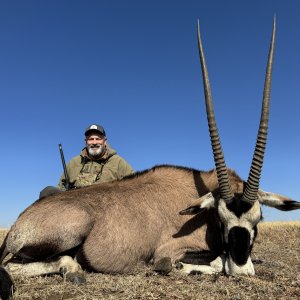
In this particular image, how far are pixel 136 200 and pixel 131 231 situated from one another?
476 mm

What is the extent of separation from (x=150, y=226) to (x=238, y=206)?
1.19 meters

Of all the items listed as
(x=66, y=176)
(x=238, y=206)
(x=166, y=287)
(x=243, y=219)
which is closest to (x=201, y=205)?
(x=238, y=206)

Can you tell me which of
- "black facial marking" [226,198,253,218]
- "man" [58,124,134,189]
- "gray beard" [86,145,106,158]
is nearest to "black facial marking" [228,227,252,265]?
"black facial marking" [226,198,253,218]

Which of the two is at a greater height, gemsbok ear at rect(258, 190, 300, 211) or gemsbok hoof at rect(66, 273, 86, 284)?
gemsbok ear at rect(258, 190, 300, 211)

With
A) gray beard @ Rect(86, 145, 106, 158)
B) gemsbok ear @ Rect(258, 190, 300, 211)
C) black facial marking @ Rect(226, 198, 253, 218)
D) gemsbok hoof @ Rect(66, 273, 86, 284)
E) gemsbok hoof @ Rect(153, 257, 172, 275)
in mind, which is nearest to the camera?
gemsbok hoof @ Rect(66, 273, 86, 284)

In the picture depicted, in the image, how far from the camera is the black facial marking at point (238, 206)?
16.5ft

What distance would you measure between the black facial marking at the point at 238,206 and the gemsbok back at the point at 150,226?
1cm

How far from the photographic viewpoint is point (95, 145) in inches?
341

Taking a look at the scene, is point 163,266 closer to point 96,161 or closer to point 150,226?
point 150,226

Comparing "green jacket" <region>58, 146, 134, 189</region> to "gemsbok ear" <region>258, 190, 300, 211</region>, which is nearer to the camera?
"gemsbok ear" <region>258, 190, 300, 211</region>

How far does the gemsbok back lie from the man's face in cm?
273

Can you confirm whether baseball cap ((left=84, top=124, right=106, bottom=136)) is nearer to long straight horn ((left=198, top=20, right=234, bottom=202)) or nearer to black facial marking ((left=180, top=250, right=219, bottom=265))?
long straight horn ((left=198, top=20, right=234, bottom=202))

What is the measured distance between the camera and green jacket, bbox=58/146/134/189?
830cm

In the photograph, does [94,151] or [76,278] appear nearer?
[76,278]
